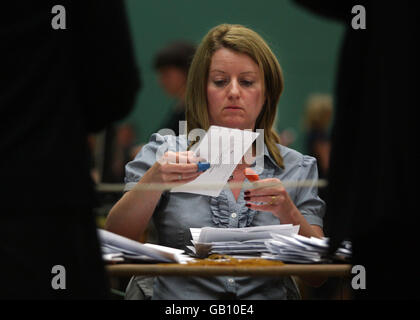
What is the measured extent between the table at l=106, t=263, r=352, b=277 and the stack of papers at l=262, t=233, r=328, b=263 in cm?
9

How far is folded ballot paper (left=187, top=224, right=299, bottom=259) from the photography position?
1632mm

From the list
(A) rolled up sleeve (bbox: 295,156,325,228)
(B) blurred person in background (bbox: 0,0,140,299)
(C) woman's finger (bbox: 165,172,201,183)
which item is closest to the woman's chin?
(A) rolled up sleeve (bbox: 295,156,325,228)

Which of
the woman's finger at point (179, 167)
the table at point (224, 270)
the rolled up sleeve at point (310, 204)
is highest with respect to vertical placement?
the woman's finger at point (179, 167)

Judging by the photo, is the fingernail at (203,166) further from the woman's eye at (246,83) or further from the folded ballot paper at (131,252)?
the woman's eye at (246,83)

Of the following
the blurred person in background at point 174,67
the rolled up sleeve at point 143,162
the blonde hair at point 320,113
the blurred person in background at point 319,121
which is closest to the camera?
the rolled up sleeve at point 143,162

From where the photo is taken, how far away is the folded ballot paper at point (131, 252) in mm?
1489

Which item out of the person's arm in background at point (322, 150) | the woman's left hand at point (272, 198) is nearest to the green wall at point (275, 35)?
→ the person's arm in background at point (322, 150)

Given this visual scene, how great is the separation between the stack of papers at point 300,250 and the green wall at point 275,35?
412 cm

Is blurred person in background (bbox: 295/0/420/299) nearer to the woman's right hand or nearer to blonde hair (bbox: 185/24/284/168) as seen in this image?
the woman's right hand

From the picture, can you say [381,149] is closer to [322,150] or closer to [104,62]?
[104,62]

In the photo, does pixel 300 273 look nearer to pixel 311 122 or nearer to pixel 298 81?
pixel 311 122

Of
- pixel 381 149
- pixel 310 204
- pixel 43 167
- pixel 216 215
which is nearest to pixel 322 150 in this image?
pixel 310 204

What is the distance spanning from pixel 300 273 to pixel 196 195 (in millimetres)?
594
